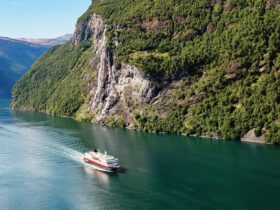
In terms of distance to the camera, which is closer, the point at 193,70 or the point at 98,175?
the point at 98,175

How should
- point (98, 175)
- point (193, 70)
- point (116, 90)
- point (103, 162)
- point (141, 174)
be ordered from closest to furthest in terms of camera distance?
point (141, 174) < point (98, 175) < point (103, 162) < point (193, 70) < point (116, 90)

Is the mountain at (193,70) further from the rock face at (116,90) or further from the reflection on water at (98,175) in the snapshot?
the reflection on water at (98,175)

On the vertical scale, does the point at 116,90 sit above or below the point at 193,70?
below

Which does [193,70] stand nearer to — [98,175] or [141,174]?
[141,174]

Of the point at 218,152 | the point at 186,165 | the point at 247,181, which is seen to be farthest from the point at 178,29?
the point at 247,181

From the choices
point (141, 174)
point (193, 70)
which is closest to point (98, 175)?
point (141, 174)
